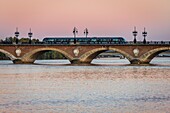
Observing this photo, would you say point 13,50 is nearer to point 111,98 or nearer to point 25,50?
point 25,50

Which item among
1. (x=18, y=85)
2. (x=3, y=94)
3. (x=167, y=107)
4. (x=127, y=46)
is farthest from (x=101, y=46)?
(x=167, y=107)

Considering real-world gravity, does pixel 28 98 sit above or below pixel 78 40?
below

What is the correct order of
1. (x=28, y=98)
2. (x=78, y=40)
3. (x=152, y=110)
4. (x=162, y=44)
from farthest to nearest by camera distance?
(x=78, y=40) → (x=162, y=44) → (x=28, y=98) → (x=152, y=110)

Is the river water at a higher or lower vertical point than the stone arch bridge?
lower

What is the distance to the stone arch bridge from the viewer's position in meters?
94.7

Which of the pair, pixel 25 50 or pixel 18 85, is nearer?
pixel 18 85

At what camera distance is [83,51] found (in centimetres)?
9900

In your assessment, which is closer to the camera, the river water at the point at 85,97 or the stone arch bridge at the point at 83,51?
the river water at the point at 85,97

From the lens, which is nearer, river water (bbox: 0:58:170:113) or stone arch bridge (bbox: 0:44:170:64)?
river water (bbox: 0:58:170:113)

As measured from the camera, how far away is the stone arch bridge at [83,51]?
3728 inches

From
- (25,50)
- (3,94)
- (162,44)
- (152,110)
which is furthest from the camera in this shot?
(25,50)

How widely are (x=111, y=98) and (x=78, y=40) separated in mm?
72526

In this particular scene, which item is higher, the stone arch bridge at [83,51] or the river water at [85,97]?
the stone arch bridge at [83,51]

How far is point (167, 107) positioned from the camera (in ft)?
108
